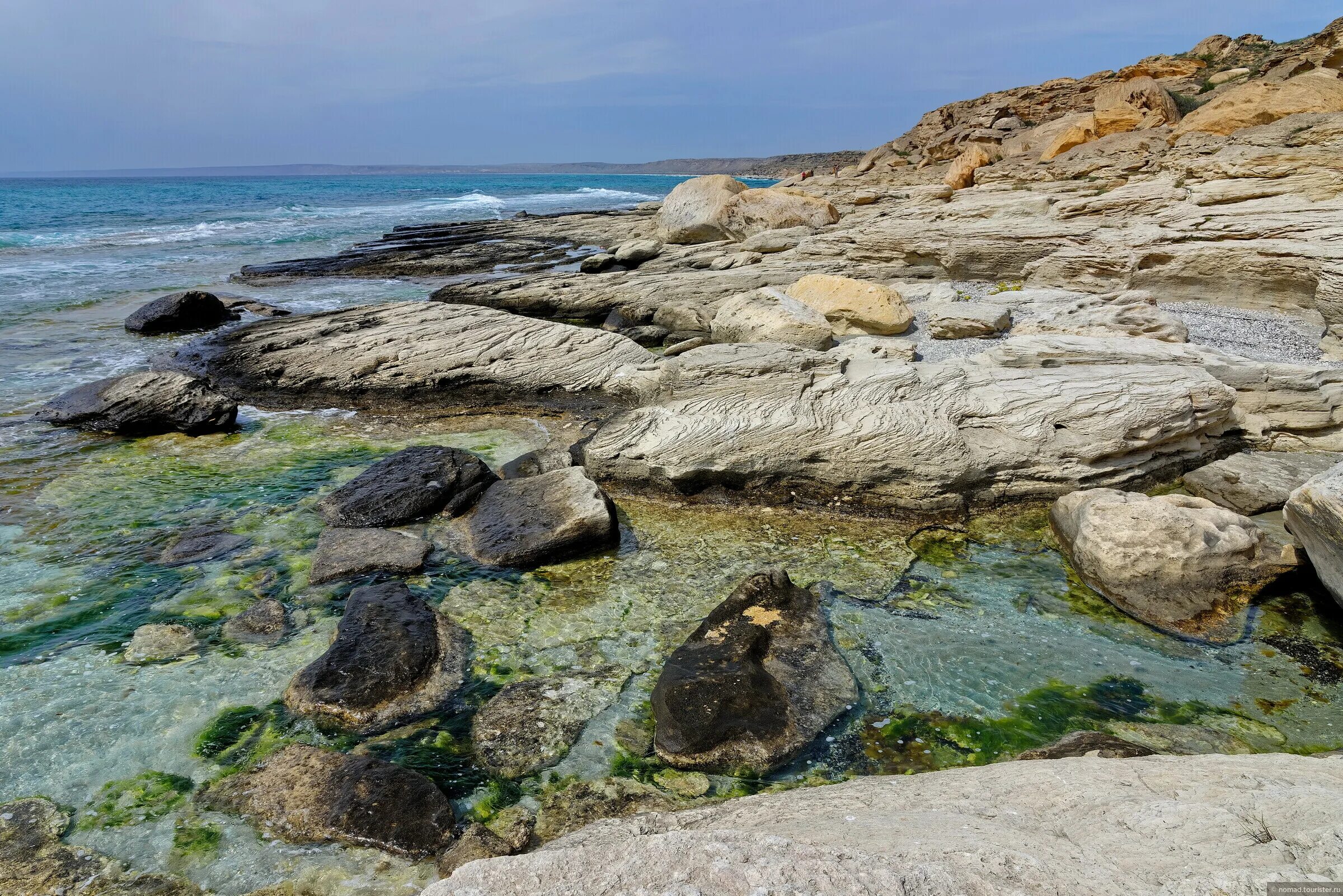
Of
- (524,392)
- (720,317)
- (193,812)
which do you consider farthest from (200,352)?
(193,812)

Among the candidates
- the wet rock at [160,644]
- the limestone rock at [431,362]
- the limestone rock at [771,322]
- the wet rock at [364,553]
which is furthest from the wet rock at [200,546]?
the limestone rock at [771,322]

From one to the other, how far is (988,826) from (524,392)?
381 inches

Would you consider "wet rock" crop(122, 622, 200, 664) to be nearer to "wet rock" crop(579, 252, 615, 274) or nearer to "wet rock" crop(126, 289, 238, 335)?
"wet rock" crop(126, 289, 238, 335)

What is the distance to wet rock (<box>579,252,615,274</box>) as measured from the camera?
22.0m

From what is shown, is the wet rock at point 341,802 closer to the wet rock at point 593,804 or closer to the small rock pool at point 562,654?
the small rock pool at point 562,654

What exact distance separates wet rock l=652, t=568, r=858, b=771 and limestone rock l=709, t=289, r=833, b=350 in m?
5.71

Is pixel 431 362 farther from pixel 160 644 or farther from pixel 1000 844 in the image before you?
pixel 1000 844

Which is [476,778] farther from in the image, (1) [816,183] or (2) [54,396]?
(1) [816,183]

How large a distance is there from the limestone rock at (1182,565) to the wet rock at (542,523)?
14.6ft

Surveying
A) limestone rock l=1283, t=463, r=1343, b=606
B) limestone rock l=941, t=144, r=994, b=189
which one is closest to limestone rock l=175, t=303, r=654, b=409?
limestone rock l=1283, t=463, r=1343, b=606

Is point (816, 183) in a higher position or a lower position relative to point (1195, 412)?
higher

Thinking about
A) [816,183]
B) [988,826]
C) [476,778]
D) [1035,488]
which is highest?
[816,183]

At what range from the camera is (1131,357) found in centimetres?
861

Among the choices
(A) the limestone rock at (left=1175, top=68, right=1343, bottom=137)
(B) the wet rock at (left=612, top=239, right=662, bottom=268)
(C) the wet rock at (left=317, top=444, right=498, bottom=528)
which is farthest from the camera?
(B) the wet rock at (left=612, top=239, right=662, bottom=268)
